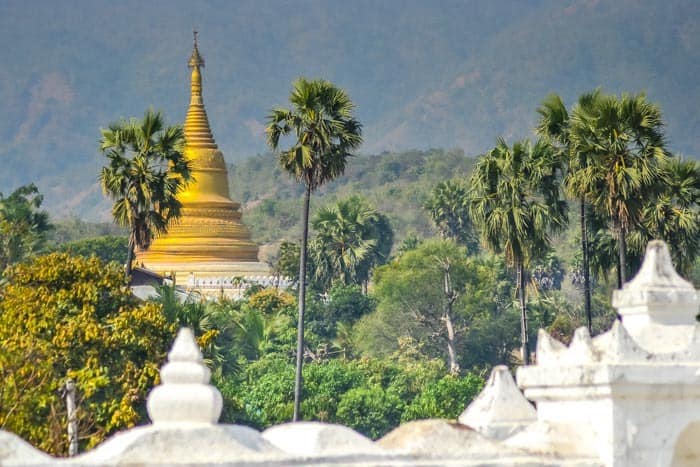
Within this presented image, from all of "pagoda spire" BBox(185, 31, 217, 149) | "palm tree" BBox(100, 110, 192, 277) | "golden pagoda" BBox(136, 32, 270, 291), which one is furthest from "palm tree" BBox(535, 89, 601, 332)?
"pagoda spire" BBox(185, 31, 217, 149)

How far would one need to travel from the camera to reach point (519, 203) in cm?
4331

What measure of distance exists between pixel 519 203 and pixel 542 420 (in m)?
30.4

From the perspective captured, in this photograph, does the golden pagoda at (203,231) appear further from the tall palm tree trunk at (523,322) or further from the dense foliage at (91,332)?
the dense foliage at (91,332)

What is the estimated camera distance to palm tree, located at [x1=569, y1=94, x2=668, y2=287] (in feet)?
122

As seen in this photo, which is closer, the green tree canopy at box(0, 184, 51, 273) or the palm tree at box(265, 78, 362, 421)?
the palm tree at box(265, 78, 362, 421)

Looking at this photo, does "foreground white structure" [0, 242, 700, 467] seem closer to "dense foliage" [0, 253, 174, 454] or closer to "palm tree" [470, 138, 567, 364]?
"dense foliage" [0, 253, 174, 454]

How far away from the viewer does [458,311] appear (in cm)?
7519

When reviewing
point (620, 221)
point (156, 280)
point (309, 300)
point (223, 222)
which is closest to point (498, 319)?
point (309, 300)

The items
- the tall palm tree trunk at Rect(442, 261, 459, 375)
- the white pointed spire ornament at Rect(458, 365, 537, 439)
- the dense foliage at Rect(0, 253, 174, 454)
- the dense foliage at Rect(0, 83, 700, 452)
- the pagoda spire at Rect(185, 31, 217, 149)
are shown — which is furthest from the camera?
the pagoda spire at Rect(185, 31, 217, 149)

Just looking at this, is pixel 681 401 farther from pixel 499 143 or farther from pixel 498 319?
pixel 498 319

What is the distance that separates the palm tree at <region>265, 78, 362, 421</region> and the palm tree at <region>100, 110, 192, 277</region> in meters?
2.38

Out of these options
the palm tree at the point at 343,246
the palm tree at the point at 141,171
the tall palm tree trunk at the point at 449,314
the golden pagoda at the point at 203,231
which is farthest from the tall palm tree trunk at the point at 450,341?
the palm tree at the point at 141,171

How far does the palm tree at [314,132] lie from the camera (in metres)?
41.2

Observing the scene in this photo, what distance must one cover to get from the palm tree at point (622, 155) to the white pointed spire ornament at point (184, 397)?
26640mm
